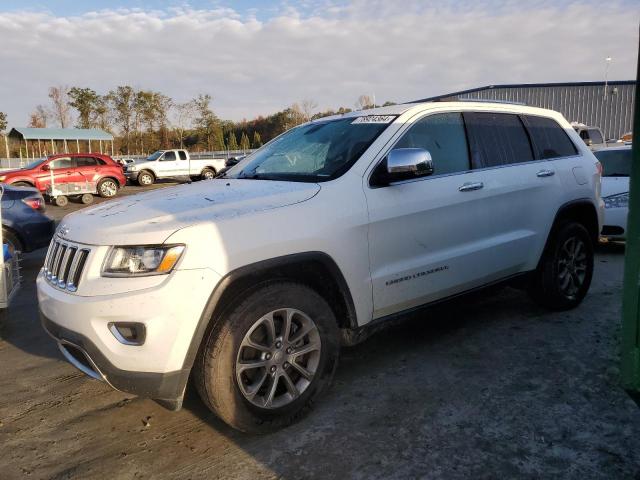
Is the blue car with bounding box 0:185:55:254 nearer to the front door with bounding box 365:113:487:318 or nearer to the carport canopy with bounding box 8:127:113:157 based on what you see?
the front door with bounding box 365:113:487:318

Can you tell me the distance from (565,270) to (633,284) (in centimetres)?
293

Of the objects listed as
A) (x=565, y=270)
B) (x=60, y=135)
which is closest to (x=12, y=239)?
(x=565, y=270)

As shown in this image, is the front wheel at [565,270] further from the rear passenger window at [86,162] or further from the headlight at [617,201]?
the rear passenger window at [86,162]

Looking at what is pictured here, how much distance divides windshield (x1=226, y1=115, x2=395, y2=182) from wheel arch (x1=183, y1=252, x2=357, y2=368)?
59 centimetres

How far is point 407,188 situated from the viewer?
131 inches

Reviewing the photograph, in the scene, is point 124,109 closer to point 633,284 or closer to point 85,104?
point 85,104

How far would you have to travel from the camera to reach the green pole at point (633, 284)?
5.86 ft

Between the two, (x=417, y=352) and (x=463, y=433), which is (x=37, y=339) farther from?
(x=463, y=433)

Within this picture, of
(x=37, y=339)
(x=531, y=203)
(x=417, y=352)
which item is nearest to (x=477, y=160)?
(x=531, y=203)

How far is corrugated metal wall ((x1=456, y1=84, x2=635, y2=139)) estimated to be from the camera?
31.5 meters

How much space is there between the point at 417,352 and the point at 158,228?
7.40 ft

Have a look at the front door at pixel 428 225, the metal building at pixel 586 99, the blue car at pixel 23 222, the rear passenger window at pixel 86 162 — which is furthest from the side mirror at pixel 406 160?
the metal building at pixel 586 99

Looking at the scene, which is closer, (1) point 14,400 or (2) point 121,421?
(2) point 121,421

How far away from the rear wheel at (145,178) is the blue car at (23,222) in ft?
59.1
